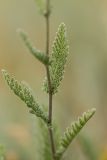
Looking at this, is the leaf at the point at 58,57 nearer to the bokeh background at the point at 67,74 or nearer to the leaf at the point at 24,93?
the leaf at the point at 24,93

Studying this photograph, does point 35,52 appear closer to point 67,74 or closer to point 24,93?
point 24,93

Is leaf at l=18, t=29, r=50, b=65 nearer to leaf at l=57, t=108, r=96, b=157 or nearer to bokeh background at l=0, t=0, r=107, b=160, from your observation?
leaf at l=57, t=108, r=96, b=157

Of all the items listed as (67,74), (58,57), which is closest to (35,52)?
(58,57)

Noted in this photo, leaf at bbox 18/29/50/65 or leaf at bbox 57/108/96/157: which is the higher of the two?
leaf at bbox 18/29/50/65

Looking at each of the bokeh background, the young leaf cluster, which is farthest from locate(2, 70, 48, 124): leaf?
the bokeh background

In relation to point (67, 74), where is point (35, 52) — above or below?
above

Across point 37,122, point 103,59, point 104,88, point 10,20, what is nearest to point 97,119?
point 104,88

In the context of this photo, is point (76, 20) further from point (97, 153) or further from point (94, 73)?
point (97, 153)
